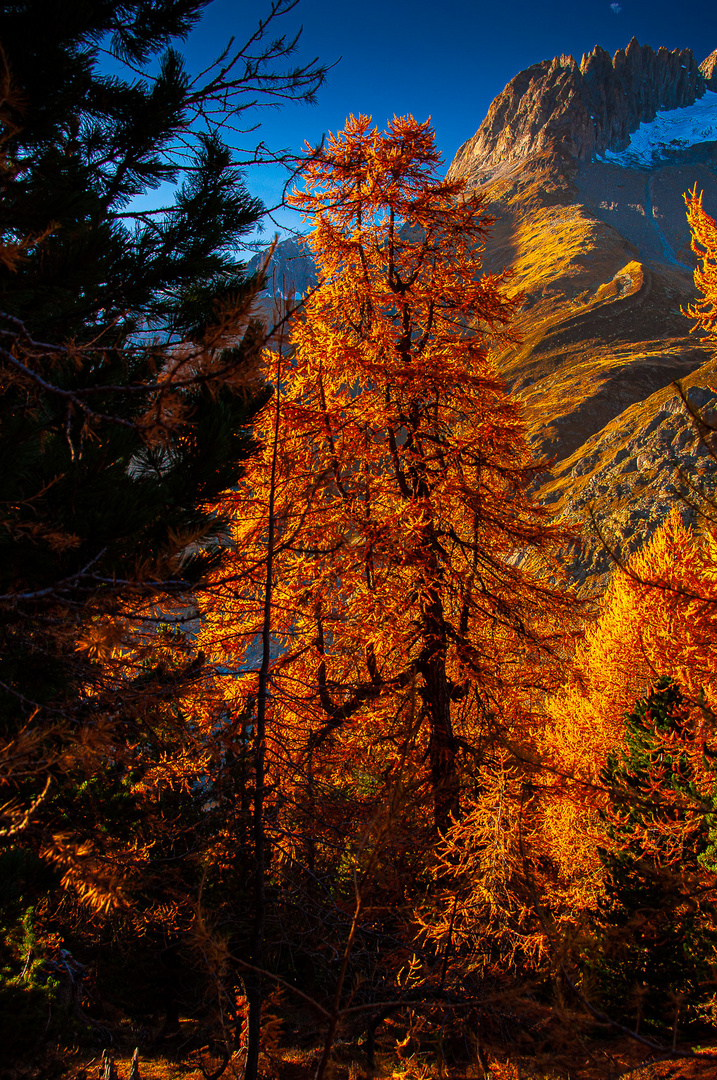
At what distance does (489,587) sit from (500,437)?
182cm

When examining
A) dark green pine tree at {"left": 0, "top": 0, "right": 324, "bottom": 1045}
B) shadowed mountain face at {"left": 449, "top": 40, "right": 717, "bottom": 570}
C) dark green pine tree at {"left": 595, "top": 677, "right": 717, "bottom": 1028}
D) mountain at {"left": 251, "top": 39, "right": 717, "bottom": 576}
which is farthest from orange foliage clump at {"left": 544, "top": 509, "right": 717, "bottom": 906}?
shadowed mountain face at {"left": 449, "top": 40, "right": 717, "bottom": 570}

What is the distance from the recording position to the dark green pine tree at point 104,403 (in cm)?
338

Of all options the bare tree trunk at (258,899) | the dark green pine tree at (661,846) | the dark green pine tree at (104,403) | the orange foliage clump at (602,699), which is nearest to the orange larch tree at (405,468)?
the dark green pine tree at (104,403)

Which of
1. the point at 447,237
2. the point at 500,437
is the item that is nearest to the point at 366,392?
the point at 500,437

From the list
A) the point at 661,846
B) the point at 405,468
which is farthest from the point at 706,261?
the point at 661,846

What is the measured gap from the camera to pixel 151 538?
15.3 ft

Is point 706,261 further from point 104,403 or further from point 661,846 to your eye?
point 661,846

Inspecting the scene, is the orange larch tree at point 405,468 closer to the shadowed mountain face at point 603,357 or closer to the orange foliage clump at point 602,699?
the orange foliage clump at point 602,699

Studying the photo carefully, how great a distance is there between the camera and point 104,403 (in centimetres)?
471

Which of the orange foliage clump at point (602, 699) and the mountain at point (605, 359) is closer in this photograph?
the orange foliage clump at point (602, 699)

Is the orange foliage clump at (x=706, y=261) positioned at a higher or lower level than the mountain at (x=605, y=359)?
lower

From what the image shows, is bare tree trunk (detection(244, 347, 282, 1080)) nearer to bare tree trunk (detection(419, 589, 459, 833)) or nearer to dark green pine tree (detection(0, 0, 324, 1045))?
dark green pine tree (detection(0, 0, 324, 1045))

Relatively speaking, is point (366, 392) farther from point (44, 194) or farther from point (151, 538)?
point (44, 194)

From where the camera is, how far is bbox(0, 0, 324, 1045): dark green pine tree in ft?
11.1
